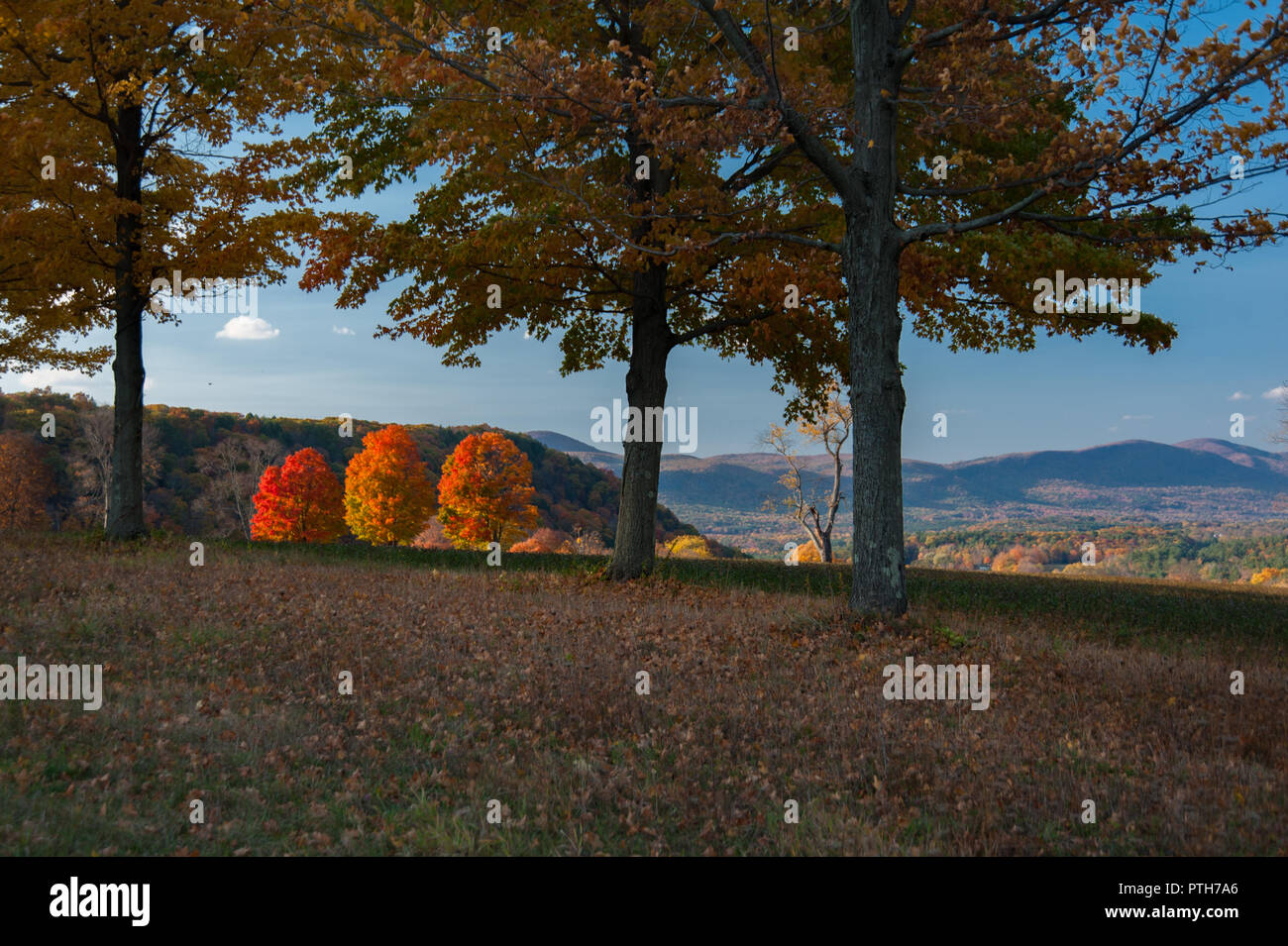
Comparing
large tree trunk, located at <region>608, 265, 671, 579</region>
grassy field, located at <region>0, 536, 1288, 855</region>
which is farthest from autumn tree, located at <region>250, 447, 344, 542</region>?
large tree trunk, located at <region>608, 265, 671, 579</region>

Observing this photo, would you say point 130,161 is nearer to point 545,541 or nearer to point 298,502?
point 298,502

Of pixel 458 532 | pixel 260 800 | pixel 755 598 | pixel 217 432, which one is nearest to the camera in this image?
pixel 260 800

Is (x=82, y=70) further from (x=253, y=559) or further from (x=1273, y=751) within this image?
(x=1273, y=751)

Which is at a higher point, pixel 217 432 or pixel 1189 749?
pixel 217 432

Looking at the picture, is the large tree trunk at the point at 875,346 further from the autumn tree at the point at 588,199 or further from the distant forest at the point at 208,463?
the distant forest at the point at 208,463

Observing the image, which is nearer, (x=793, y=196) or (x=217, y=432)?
(x=793, y=196)

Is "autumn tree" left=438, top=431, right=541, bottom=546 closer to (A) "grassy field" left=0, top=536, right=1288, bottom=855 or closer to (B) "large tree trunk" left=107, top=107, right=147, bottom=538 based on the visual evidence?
(B) "large tree trunk" left=107, top=107, right=147, bottom=538

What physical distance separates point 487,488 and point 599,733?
41.3 m

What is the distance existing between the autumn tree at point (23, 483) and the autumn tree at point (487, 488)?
84.3 feet

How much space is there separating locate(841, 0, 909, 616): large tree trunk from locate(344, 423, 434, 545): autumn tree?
42.6 m

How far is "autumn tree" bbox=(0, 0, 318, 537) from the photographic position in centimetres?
1667

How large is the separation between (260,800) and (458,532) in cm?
4449
